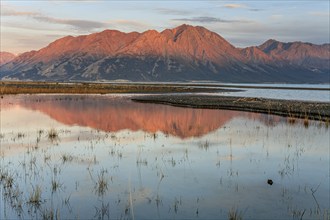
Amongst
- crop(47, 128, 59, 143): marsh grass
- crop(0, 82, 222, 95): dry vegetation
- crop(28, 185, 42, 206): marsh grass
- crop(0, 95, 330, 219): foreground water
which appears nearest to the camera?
crop(0, 95, 330, 219): foreground water

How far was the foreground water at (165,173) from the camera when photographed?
13.6 metres

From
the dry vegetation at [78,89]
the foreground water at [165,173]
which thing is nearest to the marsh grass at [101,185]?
the foreground water at [165,173]

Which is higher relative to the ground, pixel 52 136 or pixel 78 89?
pixel 78 89

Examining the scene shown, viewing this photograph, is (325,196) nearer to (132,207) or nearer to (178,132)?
(132,207)

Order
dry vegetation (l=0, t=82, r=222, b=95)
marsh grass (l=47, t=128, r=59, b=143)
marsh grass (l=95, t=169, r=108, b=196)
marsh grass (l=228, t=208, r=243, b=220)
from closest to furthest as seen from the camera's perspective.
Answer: marsh grass (l=228, t=208, r=243, b=220), marsh grass (l=95, t=169, r=108, b=196), marsh grass (l=47, t=128, r=59, b=143), dry vegetation (l=0, t=82, r=222, b=95)

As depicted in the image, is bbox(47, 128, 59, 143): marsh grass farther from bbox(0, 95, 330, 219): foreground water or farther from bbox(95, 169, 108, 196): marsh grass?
bbox(95, 169, 108, 196): marsh grass

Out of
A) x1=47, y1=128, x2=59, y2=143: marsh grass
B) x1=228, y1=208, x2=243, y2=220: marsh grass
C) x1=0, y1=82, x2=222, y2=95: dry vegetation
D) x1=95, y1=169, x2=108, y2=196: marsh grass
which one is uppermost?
x1=0, y1=82, x2=222, y2=95: dry vegetation

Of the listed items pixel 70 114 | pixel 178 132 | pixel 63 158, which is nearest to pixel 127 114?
pixel 70 114

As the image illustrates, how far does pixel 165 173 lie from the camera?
18.7 metres

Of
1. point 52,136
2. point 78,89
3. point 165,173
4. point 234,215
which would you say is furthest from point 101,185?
point 78,89

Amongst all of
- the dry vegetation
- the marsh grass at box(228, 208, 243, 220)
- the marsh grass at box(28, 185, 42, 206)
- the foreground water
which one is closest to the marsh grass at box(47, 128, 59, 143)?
the foreground water

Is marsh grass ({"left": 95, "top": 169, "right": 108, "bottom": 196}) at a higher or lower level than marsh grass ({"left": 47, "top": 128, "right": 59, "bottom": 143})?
lower

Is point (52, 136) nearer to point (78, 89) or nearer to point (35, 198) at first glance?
point (35, 198)

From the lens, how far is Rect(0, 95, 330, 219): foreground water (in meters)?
13.6
